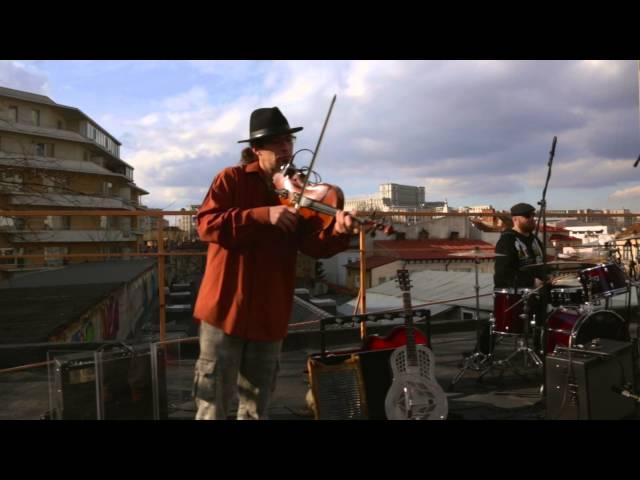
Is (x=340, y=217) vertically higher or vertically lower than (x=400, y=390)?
higher

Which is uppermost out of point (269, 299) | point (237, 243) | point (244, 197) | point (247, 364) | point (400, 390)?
point (244, 197)

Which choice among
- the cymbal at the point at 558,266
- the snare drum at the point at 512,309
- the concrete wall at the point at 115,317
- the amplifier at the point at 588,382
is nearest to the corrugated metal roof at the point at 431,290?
the concrete wall at the point at 115,317

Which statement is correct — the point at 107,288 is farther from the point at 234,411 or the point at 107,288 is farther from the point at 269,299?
the point at 269,299

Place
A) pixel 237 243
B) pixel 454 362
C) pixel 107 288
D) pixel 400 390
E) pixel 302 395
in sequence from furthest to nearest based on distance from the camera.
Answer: pixel 107 288, pixel 454 362, pixel 302 395, pixel 400 390, pixel 237 243

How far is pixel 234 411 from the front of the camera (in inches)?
129

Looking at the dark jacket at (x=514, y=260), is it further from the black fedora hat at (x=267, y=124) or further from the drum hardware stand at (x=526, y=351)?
the black fedora hat at (x=267, y=124)

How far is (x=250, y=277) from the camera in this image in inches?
83.7

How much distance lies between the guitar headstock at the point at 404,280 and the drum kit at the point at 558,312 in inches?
46.6

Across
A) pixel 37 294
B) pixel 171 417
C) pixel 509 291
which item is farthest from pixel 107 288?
pixel 509 291

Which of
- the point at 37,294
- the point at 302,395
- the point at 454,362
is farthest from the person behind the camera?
the point at 37,294

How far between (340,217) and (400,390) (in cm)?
153

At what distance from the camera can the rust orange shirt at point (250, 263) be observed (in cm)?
207

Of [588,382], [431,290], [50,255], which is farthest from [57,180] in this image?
[431,290]

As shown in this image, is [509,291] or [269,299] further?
[509,291]
